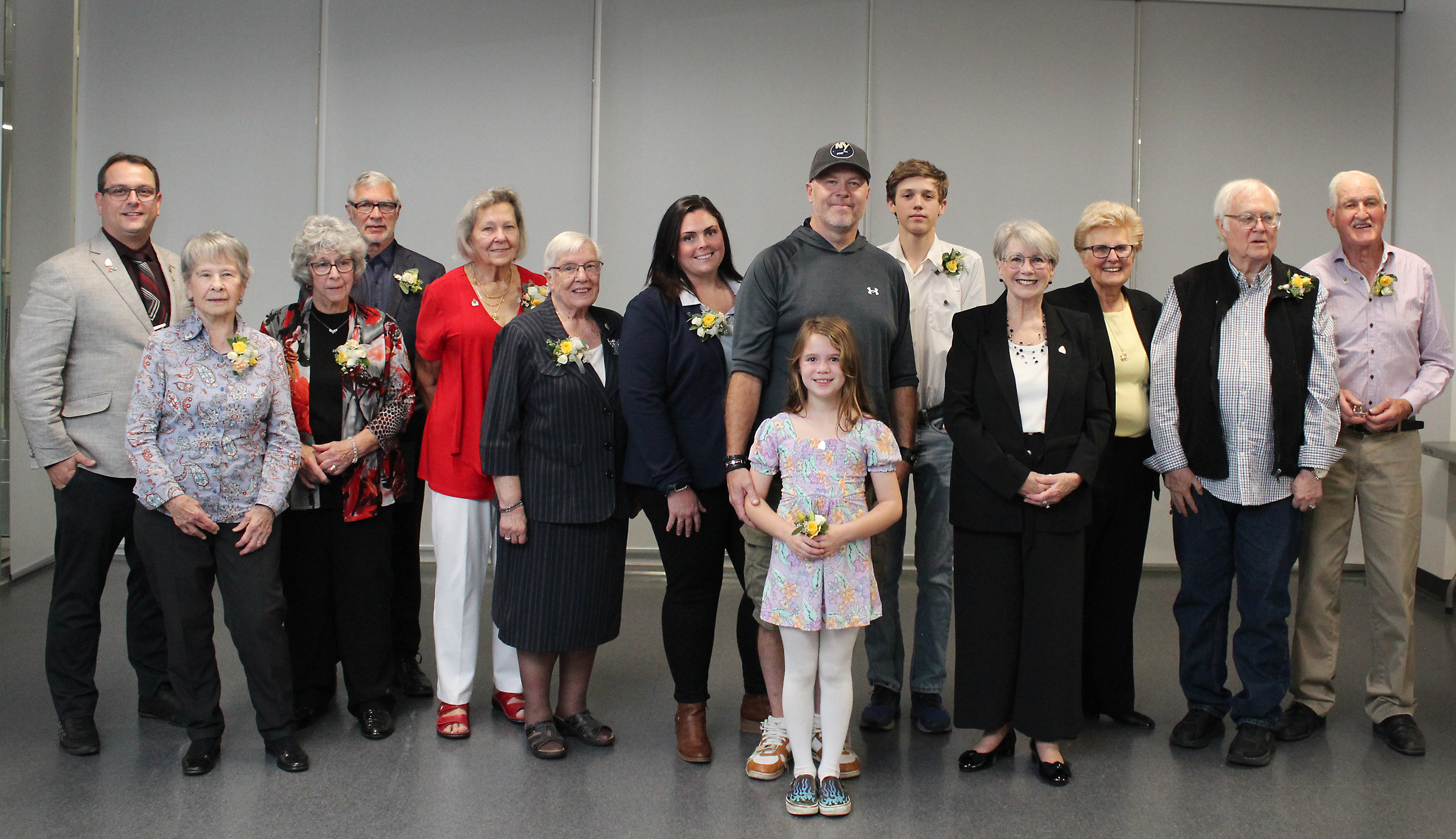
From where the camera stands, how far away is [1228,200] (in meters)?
3.63

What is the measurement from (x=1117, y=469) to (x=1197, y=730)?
0.85 meters

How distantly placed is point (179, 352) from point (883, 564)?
222cm

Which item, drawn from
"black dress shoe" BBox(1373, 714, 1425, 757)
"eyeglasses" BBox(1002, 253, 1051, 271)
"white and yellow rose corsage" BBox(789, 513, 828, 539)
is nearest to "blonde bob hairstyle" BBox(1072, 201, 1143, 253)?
"eyeglasses" BBox(1002, 253, 1051, 271)

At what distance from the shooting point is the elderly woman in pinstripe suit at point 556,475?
3.52 m

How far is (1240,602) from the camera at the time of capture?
3.67m

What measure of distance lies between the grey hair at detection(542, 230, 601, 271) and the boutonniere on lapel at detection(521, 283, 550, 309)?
26cm

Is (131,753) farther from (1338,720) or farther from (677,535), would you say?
(1338,720)

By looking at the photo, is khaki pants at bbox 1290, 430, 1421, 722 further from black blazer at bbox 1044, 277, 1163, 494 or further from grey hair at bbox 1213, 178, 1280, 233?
grey hair at bbox 1213, 178, 1280, 233

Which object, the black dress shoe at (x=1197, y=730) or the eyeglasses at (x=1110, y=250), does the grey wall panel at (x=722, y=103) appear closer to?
the eyeglasses at (x=1110, y=250)

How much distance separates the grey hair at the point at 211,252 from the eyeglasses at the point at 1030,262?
86.7 inches

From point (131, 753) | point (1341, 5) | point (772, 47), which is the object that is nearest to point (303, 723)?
point (131, 753)

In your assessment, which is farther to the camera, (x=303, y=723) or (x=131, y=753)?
(x=303, y=723)

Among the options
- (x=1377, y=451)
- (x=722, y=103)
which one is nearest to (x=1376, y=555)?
(x=1377, y=451)

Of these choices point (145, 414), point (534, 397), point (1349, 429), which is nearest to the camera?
point (145, 414)
